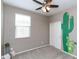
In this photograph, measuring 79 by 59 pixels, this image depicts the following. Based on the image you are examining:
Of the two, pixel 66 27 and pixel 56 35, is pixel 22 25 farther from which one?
pixel 66 27

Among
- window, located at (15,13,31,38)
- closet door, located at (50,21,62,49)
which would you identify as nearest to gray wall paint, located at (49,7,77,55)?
closet door, located at (50,21,62,49)

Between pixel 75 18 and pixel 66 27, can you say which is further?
pixel 66 27

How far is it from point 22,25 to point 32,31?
2.26ft

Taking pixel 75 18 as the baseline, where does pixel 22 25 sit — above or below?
below

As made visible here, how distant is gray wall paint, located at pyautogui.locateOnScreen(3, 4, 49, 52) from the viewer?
121 inches

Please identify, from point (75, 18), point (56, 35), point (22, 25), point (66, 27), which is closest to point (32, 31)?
point (22, 25)

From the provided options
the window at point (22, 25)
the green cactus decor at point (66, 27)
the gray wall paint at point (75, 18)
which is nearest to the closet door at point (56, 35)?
the gray wall paint at point (75, 18)

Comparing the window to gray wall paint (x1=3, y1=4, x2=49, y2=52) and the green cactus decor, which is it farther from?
the green cactus decor

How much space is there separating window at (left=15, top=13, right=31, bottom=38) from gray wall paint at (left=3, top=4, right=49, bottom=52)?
16 cm

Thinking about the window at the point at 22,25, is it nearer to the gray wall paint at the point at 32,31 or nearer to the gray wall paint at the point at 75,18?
the gray wall paint at the point at 32,31

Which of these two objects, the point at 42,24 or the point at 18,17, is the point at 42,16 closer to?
the point at 42,24

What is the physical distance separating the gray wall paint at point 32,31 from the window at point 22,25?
16cm

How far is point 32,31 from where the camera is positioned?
4.14 meters

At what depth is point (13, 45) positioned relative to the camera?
324 cm
